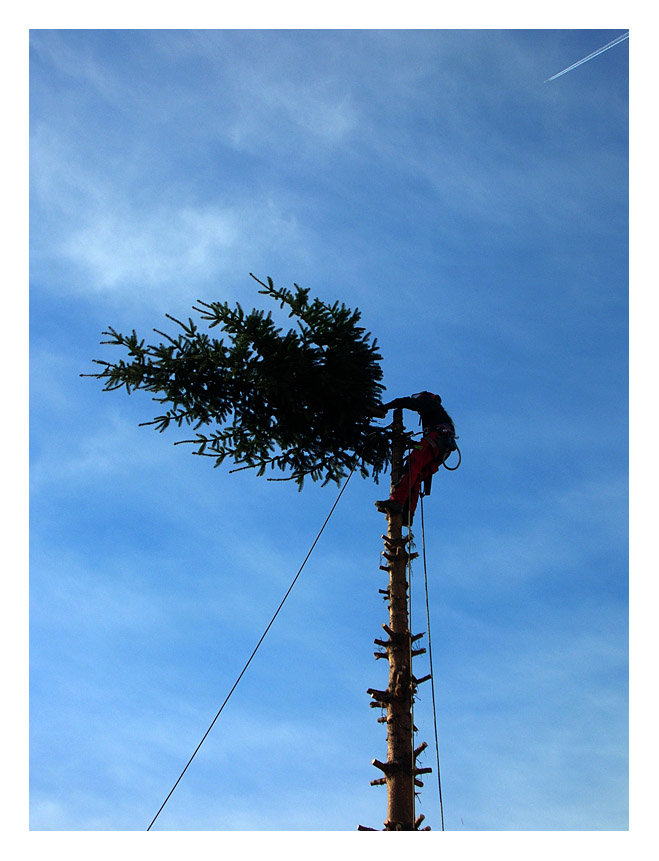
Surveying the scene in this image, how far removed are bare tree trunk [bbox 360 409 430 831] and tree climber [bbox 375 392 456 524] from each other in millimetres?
151

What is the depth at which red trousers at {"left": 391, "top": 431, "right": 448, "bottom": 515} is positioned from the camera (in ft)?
34.9

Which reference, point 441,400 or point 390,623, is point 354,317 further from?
point 390,623

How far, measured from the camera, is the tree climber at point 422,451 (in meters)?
10.6

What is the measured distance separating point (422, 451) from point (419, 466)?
0.79 feet

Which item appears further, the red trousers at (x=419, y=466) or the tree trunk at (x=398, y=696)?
the red trousers at (x=419, y=466)

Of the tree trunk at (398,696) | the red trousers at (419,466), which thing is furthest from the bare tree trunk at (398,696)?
the red trousers at (419,466)

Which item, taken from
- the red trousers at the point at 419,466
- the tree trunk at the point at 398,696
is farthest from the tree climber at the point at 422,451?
the tree trunk at the point at 398,696

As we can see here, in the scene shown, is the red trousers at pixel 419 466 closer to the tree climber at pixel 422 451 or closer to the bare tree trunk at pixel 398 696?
the tree climber at pixel 422 451

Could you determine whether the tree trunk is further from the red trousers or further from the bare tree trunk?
the red trousers

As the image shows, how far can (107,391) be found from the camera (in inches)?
420

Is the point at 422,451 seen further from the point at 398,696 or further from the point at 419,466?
the point at 398,696

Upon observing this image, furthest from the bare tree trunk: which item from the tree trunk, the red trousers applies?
the red trousers

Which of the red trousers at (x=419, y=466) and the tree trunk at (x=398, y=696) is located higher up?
the red trousers at (x=419, y=466)
